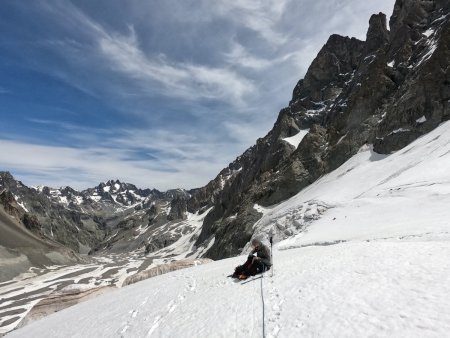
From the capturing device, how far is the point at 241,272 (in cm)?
1720

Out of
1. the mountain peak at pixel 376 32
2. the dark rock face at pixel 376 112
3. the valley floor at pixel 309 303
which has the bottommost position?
the valley floor at pixel 309 303

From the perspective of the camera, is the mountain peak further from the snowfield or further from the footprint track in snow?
the footprint track in snow

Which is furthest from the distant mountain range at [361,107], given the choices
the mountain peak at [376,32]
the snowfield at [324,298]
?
the snowfield at [324,298]

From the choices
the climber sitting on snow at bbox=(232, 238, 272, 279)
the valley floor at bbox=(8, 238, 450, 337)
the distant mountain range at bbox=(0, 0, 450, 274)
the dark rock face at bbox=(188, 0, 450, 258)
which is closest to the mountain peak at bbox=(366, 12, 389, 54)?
the dark rock face at bbox=(188, 0, 450, 258)

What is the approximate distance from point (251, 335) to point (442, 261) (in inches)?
284

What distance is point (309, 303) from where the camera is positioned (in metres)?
11.0

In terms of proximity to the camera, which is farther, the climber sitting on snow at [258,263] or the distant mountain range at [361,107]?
the distant mountain range at [361,107]

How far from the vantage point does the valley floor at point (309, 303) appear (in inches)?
352

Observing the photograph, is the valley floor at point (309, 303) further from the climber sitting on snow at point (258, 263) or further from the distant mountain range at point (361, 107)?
the distant mountain range at point (361, 107)

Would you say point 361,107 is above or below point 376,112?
above

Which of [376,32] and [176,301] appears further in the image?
[376,32]

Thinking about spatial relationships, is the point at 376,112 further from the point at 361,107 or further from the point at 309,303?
the point at 309,303

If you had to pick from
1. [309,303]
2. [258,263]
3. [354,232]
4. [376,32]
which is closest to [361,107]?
[376,32]

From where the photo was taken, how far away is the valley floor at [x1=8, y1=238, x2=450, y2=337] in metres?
8.93
